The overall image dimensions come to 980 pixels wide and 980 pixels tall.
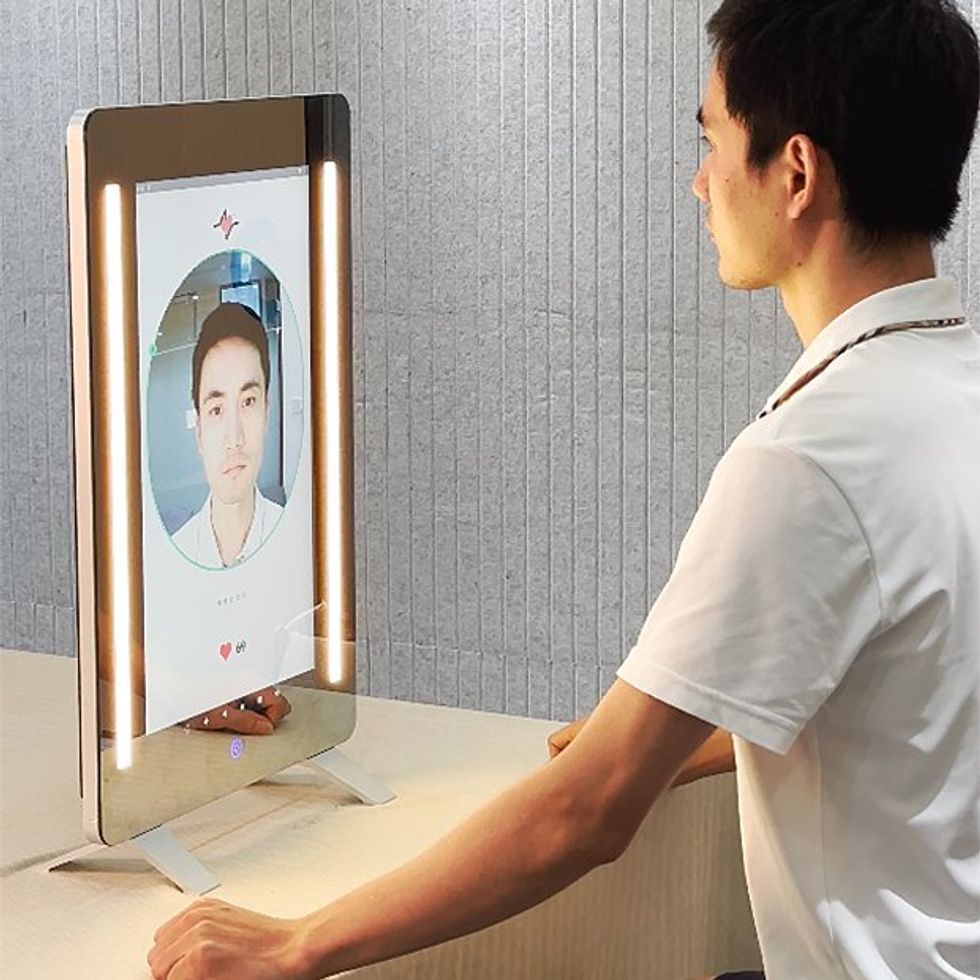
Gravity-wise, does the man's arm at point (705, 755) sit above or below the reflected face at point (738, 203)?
below

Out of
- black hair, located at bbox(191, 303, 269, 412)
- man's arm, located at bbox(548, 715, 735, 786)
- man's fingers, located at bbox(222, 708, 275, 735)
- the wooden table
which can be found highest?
black hair, located at bbox(191, 303, 269, 412)

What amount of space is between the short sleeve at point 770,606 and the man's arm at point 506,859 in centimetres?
3

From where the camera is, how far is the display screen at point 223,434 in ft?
4.88

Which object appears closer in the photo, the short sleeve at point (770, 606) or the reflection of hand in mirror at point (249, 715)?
the short sleeve at point (770, 606)

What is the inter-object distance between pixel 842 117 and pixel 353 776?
2.40 feet

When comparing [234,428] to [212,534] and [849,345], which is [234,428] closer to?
[212,534]

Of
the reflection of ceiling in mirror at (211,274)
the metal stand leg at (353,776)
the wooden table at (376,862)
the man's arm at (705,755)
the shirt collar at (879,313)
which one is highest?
the reflection of ceiling in mirror at (211,274)

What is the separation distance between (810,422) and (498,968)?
1.80ft

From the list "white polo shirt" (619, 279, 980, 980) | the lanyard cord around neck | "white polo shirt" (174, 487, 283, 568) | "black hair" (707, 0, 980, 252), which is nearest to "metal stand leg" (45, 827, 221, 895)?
"white polo shirt" (174, 487, 283, 568)

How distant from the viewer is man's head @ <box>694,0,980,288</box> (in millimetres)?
1272

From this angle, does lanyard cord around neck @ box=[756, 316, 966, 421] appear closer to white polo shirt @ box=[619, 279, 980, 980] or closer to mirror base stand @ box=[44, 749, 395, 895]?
white polo shirt @ box=[619, 279, 980, 980]

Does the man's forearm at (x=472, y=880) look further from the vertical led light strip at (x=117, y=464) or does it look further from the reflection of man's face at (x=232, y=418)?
the reflection of man's face at (x=232, y=418)

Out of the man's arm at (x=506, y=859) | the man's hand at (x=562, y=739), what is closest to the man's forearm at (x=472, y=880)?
the man's arm at (x=506, y=859)

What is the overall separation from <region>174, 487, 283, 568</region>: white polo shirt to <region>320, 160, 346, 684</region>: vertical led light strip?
7 cm
